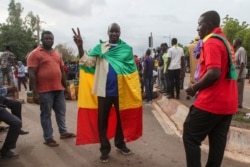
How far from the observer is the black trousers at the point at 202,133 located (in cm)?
400

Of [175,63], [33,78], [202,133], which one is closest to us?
[202,133]

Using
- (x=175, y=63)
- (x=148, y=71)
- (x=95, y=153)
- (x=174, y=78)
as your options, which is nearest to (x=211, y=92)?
(x=95, y=153)

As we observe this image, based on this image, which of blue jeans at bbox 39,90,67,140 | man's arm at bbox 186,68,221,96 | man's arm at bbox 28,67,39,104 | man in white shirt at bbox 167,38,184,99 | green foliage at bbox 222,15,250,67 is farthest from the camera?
green foliage at bbox 222,15,250,67

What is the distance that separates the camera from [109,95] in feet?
17.9

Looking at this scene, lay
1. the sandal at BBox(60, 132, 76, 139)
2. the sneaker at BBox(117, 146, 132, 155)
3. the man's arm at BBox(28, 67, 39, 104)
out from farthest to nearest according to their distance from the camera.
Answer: the sandal at BBox(60, 132, 76, 139), the man's arm at BBox(28, 67, 39, 104), the sneaker at BBox(117, 146, 132, 155)

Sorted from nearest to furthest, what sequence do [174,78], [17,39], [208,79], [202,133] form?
1. [208,79]
2. [202,133]
3. [174,78]
4. [17,39]

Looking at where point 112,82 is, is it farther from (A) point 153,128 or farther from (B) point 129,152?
(A) point 153,128

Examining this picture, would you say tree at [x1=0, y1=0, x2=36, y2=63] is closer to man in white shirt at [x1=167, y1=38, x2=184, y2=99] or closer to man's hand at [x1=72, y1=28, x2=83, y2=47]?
man in white shirt at [x1=167, y1=38, x2=184, y2=99]

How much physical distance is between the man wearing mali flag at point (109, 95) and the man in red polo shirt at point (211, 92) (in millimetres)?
1629

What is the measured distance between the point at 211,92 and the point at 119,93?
74.1 inches

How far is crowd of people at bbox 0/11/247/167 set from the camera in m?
3.93

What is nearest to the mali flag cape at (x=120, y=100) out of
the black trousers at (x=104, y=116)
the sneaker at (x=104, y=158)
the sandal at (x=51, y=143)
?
the black trousers at (x=104, y=116)

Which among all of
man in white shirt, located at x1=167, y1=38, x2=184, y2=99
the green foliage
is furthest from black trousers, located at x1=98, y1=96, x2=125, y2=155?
the green foliage

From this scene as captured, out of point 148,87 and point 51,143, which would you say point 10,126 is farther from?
point 148,87
